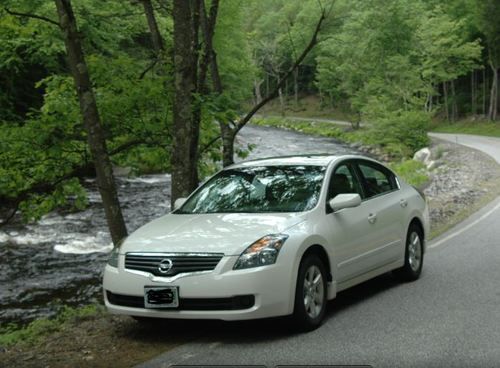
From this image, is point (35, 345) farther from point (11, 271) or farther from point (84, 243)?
point (84, 243)

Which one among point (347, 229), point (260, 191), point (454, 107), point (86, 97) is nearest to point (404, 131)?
point (454, 107)

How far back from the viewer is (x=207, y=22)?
12.2 meters

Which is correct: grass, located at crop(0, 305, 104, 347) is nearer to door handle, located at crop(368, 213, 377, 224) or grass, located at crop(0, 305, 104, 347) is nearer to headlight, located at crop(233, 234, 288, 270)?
headlight, located at crop(233, 234, 288, 270)

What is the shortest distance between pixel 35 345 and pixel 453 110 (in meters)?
58.4

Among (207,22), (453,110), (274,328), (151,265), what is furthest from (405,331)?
(453,110)

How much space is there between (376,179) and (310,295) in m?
A: 2.56

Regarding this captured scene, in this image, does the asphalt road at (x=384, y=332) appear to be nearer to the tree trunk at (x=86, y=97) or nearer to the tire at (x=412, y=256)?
the tire at (x=412, y=256)

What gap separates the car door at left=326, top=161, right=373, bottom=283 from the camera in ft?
22.7

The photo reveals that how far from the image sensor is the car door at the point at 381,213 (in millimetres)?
7695

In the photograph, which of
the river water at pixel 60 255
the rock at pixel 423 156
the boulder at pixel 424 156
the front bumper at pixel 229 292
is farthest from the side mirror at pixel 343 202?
the rock at pixel 423 156

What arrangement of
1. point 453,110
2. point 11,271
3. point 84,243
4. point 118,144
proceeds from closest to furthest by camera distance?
point 118,144
point 11,271
point 84,243
point 453,110

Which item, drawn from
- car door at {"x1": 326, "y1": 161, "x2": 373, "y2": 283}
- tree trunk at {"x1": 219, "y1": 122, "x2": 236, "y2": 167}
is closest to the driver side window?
car door at {"x1": 326, "y1": 161, "x2": 373, "y2": 283}

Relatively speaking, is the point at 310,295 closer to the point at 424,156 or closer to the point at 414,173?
the point at 414,173

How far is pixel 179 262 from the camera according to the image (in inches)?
233
